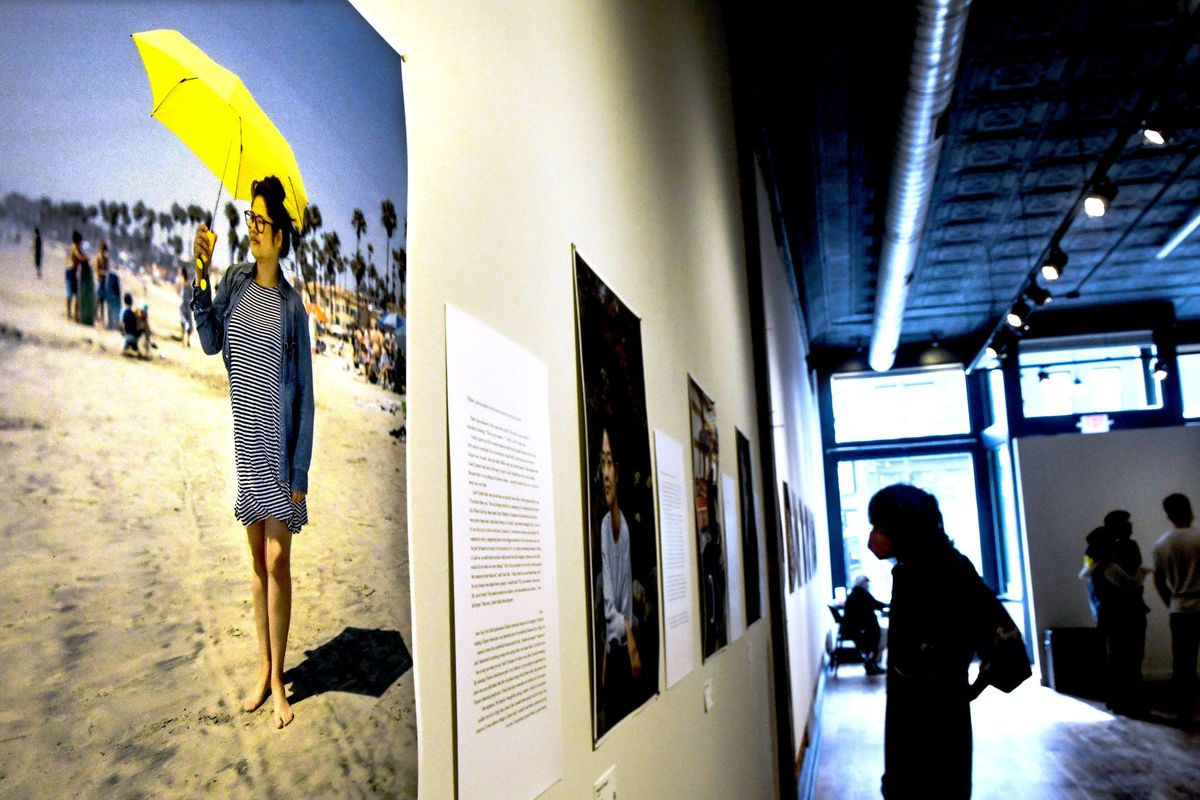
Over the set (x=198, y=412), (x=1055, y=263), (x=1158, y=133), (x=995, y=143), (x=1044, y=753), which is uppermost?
(x=995, y=143)

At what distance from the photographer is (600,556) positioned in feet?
6.40

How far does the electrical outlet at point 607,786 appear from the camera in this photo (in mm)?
1828

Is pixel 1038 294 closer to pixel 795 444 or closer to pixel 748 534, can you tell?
pixel 795 444

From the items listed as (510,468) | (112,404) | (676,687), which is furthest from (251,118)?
(676,687)

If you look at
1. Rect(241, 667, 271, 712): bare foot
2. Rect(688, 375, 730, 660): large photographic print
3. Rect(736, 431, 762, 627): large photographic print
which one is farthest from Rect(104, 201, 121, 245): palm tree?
Rect(736, 431, 762, 627): large photographic print

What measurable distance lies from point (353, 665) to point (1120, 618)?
1079 cm

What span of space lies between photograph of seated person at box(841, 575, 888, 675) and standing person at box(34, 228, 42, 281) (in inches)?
522

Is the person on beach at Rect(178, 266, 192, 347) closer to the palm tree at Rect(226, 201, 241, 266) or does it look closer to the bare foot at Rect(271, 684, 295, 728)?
the palm tree at Rect(226, 201, 241, 266)

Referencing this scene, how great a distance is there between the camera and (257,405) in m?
0.83

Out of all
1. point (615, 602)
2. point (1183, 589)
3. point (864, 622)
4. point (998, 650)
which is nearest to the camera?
point (615, 602)

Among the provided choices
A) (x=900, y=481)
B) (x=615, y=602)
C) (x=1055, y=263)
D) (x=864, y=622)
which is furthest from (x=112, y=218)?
(x=900, y=481)

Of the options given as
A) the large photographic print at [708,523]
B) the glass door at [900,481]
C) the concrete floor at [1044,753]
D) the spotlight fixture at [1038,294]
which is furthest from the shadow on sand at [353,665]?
the glass door at [900,481]

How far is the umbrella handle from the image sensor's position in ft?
2.54

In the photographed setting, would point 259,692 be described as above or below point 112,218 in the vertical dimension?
below
